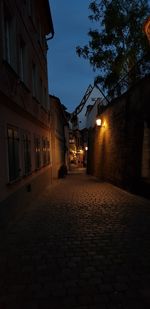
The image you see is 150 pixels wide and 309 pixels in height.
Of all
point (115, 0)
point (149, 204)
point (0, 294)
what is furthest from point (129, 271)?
point (115, 0)

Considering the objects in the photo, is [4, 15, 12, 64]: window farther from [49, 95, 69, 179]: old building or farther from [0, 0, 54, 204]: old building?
[49, 95, 69, 179]: old building

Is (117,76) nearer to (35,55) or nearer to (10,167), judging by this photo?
(35,55)

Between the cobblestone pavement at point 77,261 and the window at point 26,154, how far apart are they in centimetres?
167

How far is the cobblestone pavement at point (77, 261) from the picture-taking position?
121 inches

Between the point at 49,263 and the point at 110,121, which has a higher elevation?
the point at 110,121

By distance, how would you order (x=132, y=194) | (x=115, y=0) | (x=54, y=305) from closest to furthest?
(x=54, y=305)
(x=132, y=194)
(x=115, y=0)

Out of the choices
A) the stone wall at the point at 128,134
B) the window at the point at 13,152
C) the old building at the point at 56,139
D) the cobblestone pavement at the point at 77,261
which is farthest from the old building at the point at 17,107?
the old building at the point at 56,139

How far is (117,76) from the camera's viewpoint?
617 inches

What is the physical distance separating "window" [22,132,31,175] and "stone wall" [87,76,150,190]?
397 cm

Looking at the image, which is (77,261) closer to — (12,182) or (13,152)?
(12,182)

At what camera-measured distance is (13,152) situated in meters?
7.00

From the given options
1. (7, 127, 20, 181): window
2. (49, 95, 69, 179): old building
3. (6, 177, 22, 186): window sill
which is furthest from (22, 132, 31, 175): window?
(49, 95, 69, 179): old building

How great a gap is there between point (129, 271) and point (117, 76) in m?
13.7

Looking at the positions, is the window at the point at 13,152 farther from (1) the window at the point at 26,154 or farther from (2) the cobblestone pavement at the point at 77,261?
(2) the cobblestone pavement at the point at 77,261
